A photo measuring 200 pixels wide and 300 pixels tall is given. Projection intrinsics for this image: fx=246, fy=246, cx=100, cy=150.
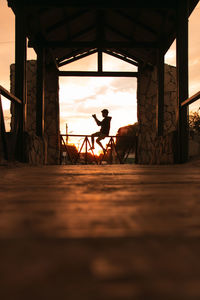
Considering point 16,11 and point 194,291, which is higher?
point 16,11

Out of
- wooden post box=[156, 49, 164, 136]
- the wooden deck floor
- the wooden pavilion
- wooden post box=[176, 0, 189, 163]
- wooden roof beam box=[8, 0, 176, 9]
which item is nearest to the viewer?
the wooden deck floor

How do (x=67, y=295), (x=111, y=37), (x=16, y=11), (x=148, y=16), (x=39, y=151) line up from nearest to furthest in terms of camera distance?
(x=67, y=295) → (x=16, y=11) → (x=39, y=151) → (x=148, y=16) → (x=111, y=37)

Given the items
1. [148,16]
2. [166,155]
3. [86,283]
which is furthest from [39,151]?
[86,283]

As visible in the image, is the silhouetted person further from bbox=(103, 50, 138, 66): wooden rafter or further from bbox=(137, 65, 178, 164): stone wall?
bbox=(103, 50, 138, 66): wooden rafter

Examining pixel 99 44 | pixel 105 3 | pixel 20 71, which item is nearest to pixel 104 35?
pixel 99 44

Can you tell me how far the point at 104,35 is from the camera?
6.83 m

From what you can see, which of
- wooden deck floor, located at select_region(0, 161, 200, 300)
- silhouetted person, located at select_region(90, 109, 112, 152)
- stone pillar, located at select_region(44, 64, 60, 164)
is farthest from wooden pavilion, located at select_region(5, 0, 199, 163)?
wooden deck floor, located at select_region(0, 161, 200, 300)

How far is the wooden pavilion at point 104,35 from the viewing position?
148 inches

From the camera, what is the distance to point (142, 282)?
0.62ft

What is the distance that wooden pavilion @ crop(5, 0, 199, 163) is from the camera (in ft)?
12.3

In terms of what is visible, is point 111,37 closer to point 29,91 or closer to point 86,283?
point 29,91

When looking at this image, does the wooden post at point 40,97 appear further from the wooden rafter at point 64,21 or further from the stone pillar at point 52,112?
the stone pillar at point 52,112

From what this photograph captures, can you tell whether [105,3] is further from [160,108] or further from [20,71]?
[160,108]

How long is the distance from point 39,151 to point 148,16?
3511 millimetres
